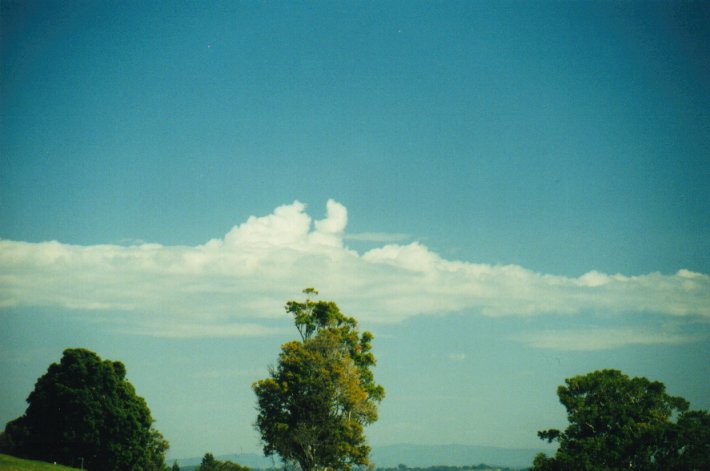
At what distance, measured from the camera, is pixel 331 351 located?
1613 inches

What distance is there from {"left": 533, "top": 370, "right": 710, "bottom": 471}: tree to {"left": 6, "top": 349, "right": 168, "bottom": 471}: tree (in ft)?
121

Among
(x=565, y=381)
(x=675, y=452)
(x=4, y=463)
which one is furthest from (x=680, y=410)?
(x=4, y=463)

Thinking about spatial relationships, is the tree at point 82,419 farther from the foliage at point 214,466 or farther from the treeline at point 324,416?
the foliage at point 214,466

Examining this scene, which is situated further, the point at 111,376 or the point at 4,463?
the point at 111,376

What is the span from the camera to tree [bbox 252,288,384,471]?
39062mm

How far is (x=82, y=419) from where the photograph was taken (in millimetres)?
48156

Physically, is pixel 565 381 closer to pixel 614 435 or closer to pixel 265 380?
pixel 614 435

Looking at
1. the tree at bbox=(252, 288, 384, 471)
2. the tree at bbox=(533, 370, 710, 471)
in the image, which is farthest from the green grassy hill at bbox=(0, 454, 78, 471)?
the tree at bbox=(533, 370, 710, 471)

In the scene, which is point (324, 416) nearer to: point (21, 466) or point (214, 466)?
point (21, 466)

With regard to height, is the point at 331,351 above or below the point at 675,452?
above

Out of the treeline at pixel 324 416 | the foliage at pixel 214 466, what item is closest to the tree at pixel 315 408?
the treeline at pixel 324 416

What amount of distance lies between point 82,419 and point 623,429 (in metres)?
44.3

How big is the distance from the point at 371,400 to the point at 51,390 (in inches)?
1121

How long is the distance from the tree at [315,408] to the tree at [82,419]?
18.1 m
